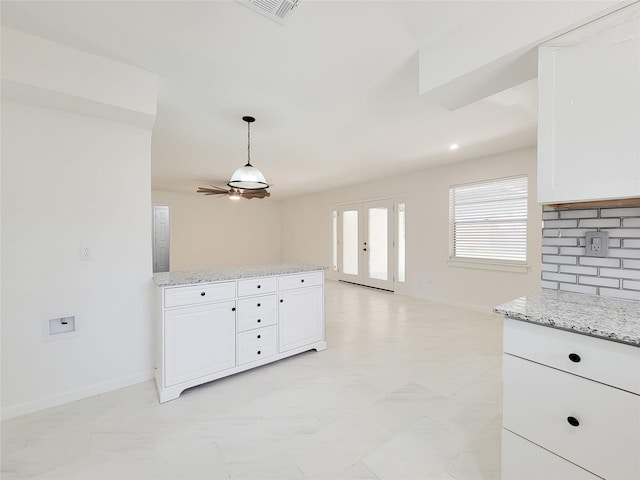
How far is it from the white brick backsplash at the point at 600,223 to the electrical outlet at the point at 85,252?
331 cm

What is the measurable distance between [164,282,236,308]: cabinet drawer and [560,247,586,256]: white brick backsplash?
2287 millimetres

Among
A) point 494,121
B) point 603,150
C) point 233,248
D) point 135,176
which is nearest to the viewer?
point 603,150

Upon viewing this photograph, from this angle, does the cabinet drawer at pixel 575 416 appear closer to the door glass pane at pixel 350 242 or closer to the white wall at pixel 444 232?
the white wall at pixel 444 232

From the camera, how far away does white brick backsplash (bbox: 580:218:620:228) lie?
1.46 metres

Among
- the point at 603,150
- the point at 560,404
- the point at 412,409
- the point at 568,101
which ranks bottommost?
the point at 412,409

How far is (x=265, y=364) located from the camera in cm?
269

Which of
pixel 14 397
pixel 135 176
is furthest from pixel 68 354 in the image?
pixel 135 176

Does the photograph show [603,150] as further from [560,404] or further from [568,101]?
[560,404]

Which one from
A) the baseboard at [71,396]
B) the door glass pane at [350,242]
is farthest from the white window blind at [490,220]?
the baseboard at [71,396]

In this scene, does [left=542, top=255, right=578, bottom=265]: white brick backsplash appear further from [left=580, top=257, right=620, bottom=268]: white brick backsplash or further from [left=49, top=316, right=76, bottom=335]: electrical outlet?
[left=49, top=316, right=76, bottom=335]: electrical outlet

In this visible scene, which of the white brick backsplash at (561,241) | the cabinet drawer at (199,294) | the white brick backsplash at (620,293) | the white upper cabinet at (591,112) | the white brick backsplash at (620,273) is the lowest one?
the cabinet drawer at (199,294)

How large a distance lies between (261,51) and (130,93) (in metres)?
1.05

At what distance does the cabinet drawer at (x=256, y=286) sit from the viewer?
2477 millimetres

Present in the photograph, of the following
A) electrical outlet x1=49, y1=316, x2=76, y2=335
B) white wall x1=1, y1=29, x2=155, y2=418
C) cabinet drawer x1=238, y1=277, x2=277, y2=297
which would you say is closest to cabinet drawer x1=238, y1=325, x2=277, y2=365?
cabinet drawer x1=238, y1=277, x2=277, y2=297
